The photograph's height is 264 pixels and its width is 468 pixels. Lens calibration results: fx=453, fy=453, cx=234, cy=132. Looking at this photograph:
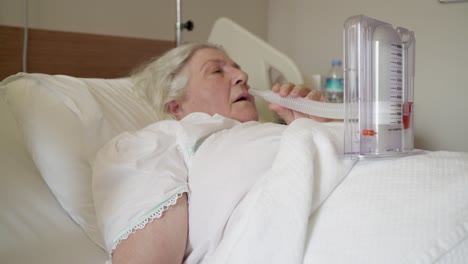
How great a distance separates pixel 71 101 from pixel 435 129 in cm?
169

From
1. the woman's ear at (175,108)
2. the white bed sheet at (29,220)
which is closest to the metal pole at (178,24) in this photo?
the woman's ear at (175,108)

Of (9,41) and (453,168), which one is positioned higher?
(9,41)

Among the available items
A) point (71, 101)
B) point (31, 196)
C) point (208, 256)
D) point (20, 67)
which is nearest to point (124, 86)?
point (71, 101)

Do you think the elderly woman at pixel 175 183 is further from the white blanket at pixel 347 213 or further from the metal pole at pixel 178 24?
the metal pole at pixel 178 24

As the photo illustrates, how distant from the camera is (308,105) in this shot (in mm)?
1306

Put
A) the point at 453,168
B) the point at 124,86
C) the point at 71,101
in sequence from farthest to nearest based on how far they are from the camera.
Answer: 1. the point at 124,86
2. the point at 71,101
3. the point at 453,168

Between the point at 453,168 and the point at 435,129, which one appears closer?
the point at 453,168

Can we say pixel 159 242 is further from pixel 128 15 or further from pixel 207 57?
pixel 128 15

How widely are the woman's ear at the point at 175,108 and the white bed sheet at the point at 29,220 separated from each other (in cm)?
47

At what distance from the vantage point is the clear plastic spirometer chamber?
896mm

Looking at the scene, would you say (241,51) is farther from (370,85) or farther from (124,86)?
(370,85)

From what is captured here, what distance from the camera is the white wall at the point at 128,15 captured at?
1783 mm

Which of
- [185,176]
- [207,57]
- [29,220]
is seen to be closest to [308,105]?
[207,57]

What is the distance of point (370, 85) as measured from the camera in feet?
2.97
